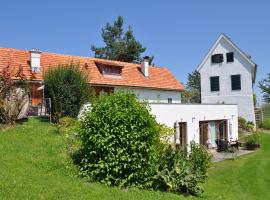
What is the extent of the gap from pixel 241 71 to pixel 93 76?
16.9m

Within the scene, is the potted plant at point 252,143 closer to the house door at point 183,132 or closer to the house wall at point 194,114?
the house wall at point 194,114

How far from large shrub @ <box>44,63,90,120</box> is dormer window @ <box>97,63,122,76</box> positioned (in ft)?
31.9

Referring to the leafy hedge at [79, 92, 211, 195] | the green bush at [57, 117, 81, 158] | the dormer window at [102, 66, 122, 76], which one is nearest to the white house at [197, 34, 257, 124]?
the dormer window at [102, 66, 122, 76]

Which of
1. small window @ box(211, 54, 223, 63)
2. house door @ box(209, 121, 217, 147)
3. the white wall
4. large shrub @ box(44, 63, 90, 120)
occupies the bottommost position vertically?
house door @ box(209, 121, 217, 147)

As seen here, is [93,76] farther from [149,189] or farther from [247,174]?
[149,189]

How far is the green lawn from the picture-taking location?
29.8ft

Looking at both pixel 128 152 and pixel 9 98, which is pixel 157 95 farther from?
pixel 128 152

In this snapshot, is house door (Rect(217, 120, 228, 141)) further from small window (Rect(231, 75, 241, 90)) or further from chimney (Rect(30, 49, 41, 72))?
chimney (Rect(30, 49, 41, 72))

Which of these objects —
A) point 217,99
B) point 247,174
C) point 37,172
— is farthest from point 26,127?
point 217,99

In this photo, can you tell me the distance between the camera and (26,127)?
687 inches

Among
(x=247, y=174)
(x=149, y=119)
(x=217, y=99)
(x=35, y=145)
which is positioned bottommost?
(x=247, y=174)

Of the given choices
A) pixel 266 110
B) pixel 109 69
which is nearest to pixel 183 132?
pixel 109 69

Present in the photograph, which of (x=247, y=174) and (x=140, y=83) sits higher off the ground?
(x=140, y=83)

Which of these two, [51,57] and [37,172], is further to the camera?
[51,57]
